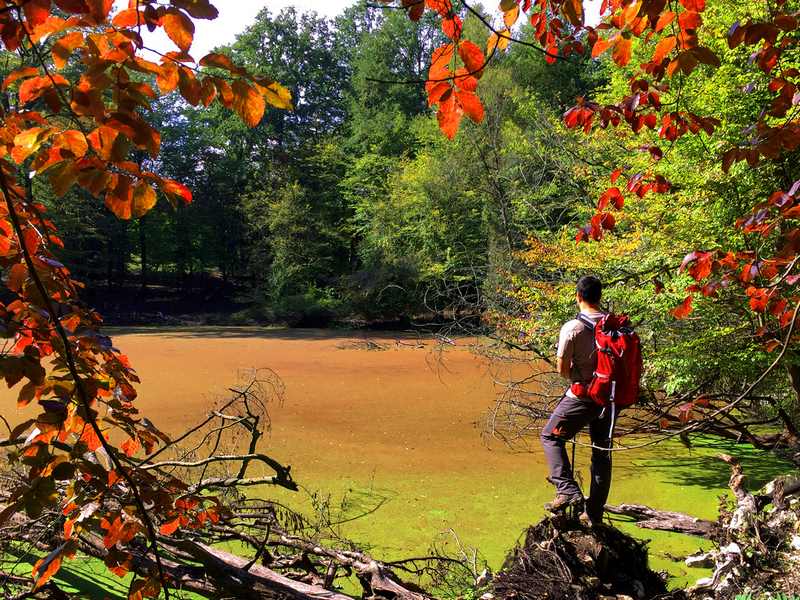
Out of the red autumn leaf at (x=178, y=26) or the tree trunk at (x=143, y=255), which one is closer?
the red autumn leaf at (x=178, y=26)

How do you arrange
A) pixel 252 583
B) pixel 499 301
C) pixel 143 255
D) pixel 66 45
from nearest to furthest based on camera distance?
pixel 66 45 < pixel 252 583 < pixel 499 301 < pixel 143 255

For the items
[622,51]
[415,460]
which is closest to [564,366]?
[622,51]

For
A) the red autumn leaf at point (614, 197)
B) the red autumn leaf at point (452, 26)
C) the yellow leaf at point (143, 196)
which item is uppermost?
the red autumn leaf at point (452, 26)

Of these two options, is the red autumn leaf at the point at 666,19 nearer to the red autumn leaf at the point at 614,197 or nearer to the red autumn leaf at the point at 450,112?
the red autumn leaf at the point at 614,197

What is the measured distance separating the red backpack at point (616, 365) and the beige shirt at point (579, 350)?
109 mm

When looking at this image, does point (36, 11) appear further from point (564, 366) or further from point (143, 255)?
point (143, 255)

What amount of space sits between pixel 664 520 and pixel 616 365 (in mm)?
1741

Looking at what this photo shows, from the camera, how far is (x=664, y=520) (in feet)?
12.4

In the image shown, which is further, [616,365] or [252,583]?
[616,365]

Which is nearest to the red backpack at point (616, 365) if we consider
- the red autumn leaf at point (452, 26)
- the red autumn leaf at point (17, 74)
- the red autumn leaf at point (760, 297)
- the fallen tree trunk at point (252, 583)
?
the red autumn leaf at point (760, 297)

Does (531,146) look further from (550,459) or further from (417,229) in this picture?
(550,459)

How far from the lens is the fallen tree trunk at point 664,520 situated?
364 cm

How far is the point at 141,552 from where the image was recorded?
2617 mm

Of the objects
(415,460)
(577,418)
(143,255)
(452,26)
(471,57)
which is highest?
(143,255)
